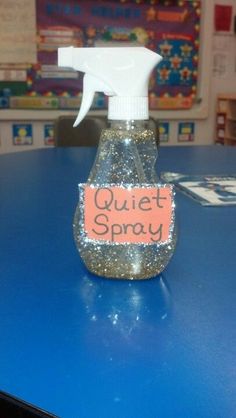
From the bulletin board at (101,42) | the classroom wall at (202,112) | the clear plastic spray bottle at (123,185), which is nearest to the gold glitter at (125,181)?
the clear plastic spray bottle at (123,185)

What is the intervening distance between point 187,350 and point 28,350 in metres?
0.12

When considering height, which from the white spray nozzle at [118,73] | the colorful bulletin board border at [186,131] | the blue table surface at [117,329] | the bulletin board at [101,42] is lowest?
the blue table surface at [117,329]

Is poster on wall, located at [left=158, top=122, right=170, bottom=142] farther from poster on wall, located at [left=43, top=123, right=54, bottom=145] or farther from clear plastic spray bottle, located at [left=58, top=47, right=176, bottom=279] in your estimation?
clear plastic spray bottle, located at [left=58, top=47, right=176, bottom=279]

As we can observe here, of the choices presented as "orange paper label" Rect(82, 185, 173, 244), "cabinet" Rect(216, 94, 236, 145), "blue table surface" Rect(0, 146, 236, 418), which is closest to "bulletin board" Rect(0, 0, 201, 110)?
"cabinet" Rect(216, 94, 236, 145)

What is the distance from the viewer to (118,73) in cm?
50

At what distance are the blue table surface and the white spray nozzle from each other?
0.59 feet

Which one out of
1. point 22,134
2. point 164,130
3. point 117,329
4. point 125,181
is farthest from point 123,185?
point 164,130

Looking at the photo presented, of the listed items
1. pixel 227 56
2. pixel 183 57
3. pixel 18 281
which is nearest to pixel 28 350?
pixel 18 281

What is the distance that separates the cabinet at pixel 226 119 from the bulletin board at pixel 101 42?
0.81 ft

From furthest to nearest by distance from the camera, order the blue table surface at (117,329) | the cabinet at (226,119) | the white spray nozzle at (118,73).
→ the cabinet at (226,119) → the white spray nozzle at (118,73) → the blue table surface at (117,329)

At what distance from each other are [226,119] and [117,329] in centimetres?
333

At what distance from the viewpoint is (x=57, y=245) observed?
2.18 feet

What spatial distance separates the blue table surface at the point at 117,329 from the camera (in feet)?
1.13

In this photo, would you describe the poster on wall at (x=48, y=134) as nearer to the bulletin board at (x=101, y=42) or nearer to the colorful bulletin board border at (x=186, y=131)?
the bulletin board at (x=101, y=42)
